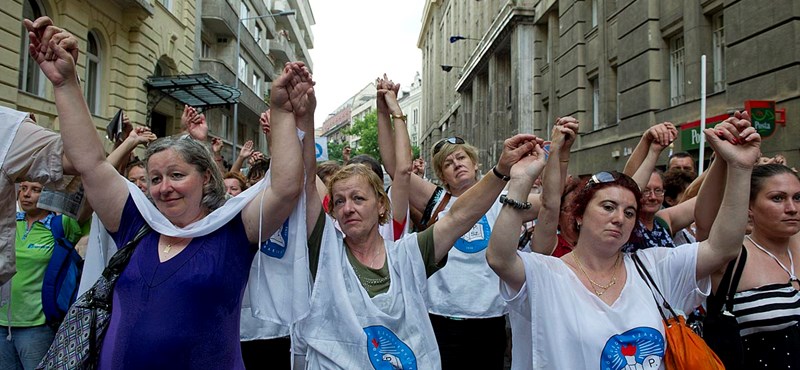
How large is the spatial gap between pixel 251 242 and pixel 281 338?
1179 mm

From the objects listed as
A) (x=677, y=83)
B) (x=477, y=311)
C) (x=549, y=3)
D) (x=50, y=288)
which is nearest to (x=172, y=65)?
(x=549, y=3)

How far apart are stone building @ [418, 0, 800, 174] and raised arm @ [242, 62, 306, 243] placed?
9.05m

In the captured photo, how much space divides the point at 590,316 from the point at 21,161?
8.44 ft

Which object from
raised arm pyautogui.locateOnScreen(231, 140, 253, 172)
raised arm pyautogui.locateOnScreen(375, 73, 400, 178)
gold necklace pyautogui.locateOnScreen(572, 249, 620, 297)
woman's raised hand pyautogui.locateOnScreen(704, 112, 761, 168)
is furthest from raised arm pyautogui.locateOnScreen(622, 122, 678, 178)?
raised arm pyautogui.locateOnScreen(231, 140, 253, 172)


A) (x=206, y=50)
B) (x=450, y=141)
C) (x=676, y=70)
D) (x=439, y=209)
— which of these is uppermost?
(x=206, y=50)

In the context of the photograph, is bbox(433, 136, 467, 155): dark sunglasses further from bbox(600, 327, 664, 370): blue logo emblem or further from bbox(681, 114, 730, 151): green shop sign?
bbox(681, 114, 730, 151): green shop sign

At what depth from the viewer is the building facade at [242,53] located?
905 inches

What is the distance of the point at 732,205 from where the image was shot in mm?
2703

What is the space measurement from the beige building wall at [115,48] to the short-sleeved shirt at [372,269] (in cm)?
1128

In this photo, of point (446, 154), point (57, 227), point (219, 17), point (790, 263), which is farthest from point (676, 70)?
point (219, 17)

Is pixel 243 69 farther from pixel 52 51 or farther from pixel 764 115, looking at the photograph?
pixel 52 51

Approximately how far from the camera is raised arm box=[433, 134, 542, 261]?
276 centimetres

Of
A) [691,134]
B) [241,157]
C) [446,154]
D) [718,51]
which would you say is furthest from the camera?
[718,51]

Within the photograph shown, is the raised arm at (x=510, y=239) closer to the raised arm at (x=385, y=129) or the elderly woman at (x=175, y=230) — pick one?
the elderly woman at (x=175, y=230)
